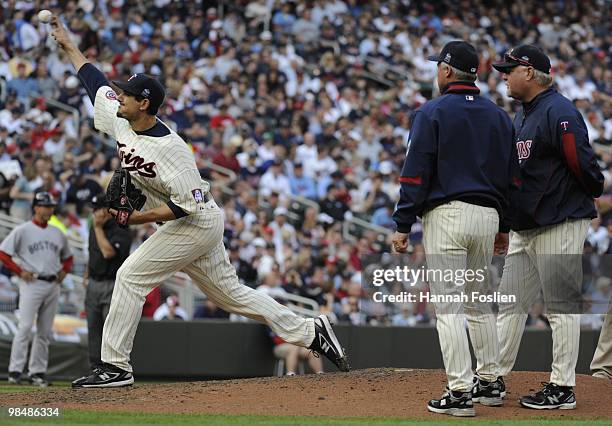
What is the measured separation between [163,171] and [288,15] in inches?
623

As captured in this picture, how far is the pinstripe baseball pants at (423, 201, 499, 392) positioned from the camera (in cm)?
655

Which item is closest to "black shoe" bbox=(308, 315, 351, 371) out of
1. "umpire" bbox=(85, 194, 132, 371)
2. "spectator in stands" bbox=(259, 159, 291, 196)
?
"umpire" bbox=(85, 194, 132, 371)

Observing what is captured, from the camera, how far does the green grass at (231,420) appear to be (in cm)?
623

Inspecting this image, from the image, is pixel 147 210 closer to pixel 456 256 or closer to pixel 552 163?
pixel 456 256

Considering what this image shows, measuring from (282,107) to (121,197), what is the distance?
12508 mm

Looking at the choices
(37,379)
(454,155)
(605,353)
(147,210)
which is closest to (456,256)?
(454,155)

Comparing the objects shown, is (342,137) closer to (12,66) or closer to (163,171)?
(12,66)

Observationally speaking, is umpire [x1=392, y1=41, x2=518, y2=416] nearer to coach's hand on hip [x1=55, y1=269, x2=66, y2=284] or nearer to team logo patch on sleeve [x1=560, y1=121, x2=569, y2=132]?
team logo patch on sleeve [x1=560, y1=121, x2=569, y2=132]

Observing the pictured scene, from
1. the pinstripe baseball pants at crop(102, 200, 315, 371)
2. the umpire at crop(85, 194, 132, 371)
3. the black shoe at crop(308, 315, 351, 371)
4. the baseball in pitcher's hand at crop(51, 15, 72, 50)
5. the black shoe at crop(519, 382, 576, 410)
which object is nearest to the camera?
the black shoe at crop(519, 382, 576, 410)

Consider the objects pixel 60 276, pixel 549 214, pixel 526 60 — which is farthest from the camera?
pixel 60 276

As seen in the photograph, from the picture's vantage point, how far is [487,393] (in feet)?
23.2

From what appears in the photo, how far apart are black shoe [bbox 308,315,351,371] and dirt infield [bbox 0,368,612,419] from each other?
15 cm

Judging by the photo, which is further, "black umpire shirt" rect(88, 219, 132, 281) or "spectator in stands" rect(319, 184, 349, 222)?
"spectator in stands" rect(319, 184, 349, 222)

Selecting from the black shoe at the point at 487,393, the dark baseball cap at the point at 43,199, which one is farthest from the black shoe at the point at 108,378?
the dark baseball cap at the point at 43,199
